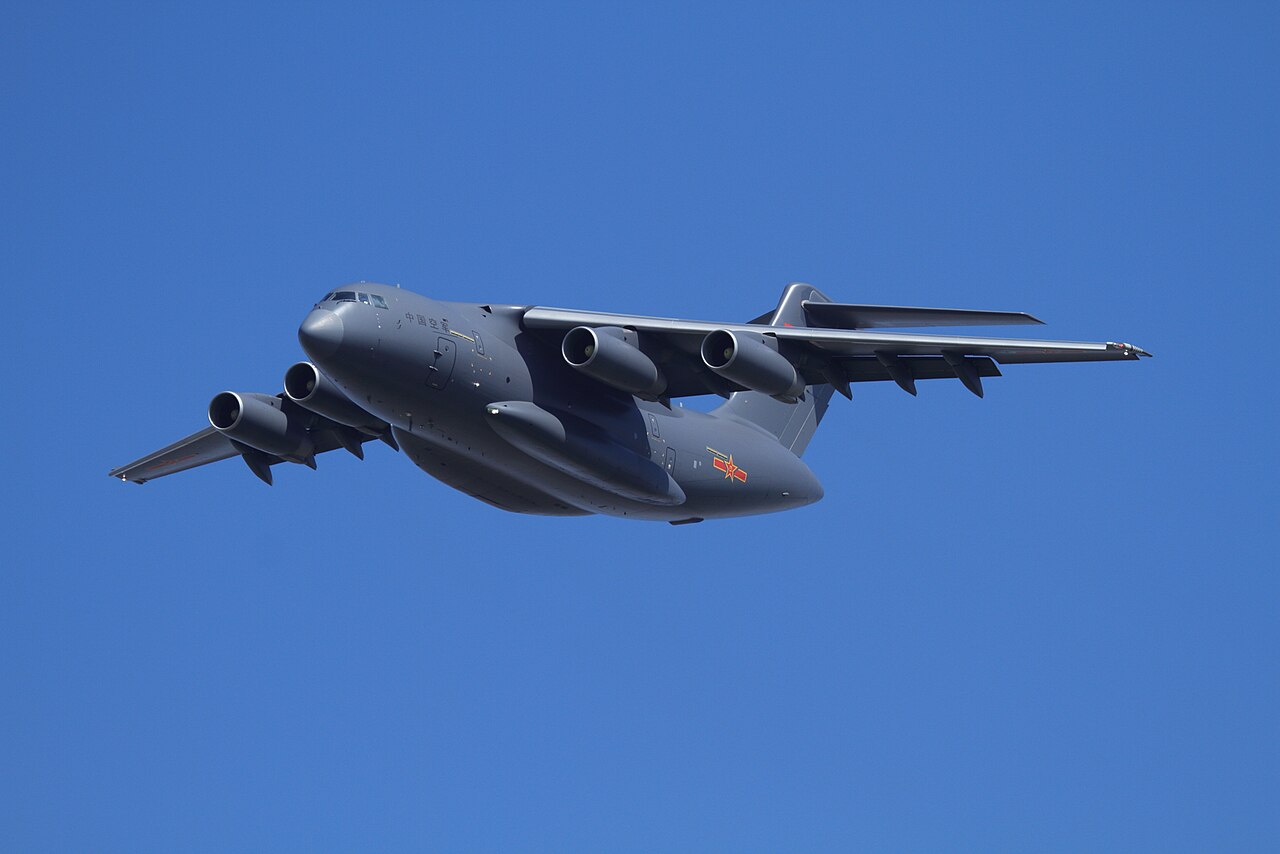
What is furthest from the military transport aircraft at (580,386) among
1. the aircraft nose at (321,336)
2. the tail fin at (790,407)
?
the tail fin at (790,407)

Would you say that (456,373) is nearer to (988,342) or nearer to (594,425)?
(594,425)

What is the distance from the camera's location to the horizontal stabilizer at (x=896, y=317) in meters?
15.9

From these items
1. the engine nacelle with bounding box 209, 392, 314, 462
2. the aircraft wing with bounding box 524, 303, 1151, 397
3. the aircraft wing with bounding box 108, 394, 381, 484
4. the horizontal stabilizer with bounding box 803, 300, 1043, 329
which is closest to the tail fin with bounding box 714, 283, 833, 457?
the horizontal stabilizer with bounding box 803, 300, 1043, 329

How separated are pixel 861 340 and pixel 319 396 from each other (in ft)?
17.3

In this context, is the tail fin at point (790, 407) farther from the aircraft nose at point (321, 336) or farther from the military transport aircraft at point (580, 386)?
the aircraft nose at point (321, 336)

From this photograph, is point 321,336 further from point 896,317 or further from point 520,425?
point 896,317

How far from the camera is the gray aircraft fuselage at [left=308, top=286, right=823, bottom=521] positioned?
14.7 metres

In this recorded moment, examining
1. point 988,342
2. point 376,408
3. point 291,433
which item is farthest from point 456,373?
point 988,342

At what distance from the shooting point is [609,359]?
1532 cm

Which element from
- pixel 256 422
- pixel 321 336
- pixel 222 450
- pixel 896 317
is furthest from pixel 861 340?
pixel 222 450

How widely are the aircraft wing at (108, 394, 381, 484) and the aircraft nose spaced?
3459mm

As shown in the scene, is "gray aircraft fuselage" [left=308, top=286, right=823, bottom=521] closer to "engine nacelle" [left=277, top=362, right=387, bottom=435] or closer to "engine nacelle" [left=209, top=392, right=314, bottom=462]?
"engine nacelle" [left=277, top=362, right=387, bottom=435]

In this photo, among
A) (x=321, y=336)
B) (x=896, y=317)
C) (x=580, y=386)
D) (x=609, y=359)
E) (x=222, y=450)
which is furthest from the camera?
(x=222, y=450)

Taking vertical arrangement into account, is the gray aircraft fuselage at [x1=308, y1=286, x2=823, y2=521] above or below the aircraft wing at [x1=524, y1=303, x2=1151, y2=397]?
below
